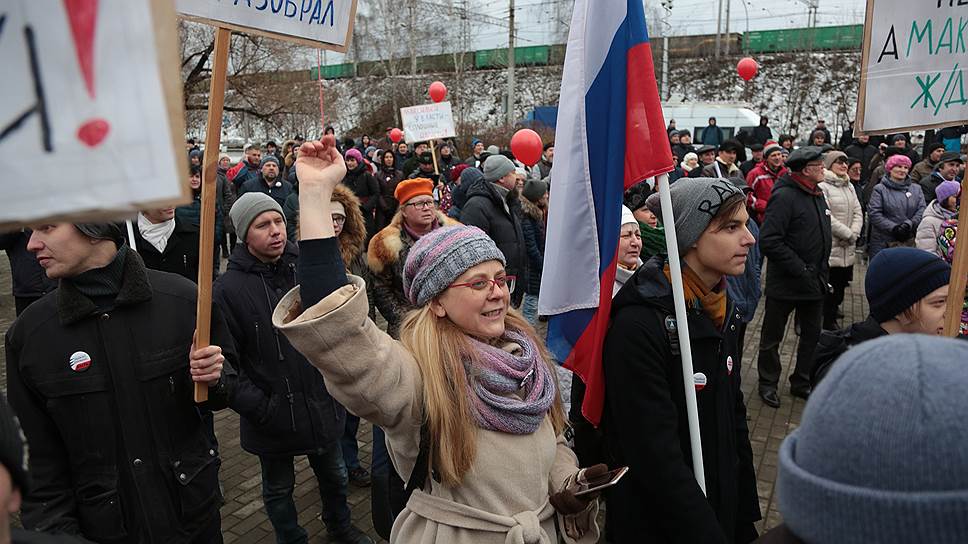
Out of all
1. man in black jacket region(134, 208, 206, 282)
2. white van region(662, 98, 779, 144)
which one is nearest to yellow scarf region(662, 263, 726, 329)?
man in black jacket region(134, 208, 206, 282)

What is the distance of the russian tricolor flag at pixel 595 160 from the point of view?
2383 millimetres

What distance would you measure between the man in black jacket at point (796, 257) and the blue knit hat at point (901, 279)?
301 centimetres

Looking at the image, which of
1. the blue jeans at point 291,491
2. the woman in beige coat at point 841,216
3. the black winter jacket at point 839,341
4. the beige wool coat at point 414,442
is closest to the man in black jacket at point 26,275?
the blue jeans at point 291,491

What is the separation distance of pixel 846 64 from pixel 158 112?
140 ft

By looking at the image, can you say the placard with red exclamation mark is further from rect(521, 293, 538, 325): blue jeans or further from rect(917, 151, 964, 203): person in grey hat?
rect(917, 151, 964, 203): person in grey hat

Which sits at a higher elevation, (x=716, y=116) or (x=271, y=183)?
(x=716, y=116)

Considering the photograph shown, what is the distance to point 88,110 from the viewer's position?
3.07ft

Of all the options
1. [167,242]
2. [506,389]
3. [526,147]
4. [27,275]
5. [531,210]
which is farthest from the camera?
[526,147]

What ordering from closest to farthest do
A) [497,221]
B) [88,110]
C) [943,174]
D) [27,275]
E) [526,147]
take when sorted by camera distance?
[88,110]
[27,275]
[497,221]
[943,174]
[526,147]

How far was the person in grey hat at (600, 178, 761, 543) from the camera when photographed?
2.14 m

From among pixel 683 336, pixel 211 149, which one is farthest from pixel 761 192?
pixel 211 149

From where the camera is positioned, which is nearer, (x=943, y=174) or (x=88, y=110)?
(x=88, y=110)

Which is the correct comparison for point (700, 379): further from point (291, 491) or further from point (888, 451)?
point (291, 491)

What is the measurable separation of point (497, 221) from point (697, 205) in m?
3.85
